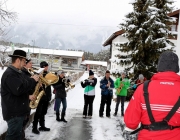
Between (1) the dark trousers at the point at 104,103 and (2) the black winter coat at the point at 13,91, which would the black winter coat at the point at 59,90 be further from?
(2) the black winter coat at the point at 13,91

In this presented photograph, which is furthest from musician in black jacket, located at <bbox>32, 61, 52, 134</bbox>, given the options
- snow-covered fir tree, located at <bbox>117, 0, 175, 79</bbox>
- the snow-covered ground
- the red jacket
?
snow-covered fir tree, located at <bbox>117, 0, 175, 79</bbox>

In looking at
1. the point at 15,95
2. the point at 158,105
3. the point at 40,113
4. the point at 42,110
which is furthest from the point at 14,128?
the point at 42,110

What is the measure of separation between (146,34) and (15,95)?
11.7m

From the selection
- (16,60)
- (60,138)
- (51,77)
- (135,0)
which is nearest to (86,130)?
(60,138)

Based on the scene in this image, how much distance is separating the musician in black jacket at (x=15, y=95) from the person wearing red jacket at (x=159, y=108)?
211cm

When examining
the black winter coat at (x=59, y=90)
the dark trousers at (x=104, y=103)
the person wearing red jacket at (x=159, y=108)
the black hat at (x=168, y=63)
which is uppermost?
the black hat at (x=168, y=63)

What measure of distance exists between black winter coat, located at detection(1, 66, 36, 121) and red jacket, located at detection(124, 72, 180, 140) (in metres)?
2.08

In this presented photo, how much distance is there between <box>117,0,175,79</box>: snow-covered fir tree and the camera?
46.9ft

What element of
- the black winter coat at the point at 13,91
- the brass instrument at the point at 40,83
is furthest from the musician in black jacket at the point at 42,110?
the black winter coat at the point at 13,91

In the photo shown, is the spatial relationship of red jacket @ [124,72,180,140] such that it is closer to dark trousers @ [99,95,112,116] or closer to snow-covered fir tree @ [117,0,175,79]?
dark trousers @ [99,95,112,116]

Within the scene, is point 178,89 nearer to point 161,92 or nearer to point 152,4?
point 161,92

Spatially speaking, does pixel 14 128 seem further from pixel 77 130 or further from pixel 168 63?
pixel 77 130

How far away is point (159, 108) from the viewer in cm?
256

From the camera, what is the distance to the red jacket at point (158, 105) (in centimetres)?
256
